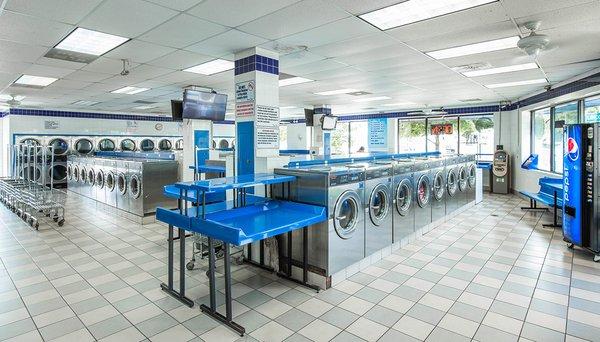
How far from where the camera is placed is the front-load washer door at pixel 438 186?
19.2 ft

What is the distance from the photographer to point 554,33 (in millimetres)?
3973

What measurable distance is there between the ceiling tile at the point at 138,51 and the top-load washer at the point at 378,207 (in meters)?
3.24

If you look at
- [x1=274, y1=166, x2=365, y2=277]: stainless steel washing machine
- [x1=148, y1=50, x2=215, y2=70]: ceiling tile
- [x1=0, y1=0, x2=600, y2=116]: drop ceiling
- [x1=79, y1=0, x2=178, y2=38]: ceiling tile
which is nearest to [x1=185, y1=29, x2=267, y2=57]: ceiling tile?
[x1=0, y1=0, x2=600, y2=116]: drop ceiling

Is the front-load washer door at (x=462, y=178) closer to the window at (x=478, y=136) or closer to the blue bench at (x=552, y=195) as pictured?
the blue bench at (x=552, y=195)

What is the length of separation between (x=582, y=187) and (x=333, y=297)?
3.60 m

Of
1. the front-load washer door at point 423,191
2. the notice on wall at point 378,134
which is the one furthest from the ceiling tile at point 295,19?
the notice on wall at point 378,134

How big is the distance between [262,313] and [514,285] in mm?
2592

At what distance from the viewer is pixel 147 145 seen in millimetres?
13688

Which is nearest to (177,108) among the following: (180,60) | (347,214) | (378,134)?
(180,60)

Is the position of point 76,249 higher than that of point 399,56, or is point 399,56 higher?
→ point 399,56

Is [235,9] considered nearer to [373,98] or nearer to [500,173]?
[373,98]

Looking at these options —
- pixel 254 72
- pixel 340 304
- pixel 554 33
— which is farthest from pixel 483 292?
pixel 254 72

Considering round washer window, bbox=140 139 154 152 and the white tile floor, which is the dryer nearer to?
the white tile floor

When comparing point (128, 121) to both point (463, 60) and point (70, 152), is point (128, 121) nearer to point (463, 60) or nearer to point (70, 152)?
point (70, 152)
